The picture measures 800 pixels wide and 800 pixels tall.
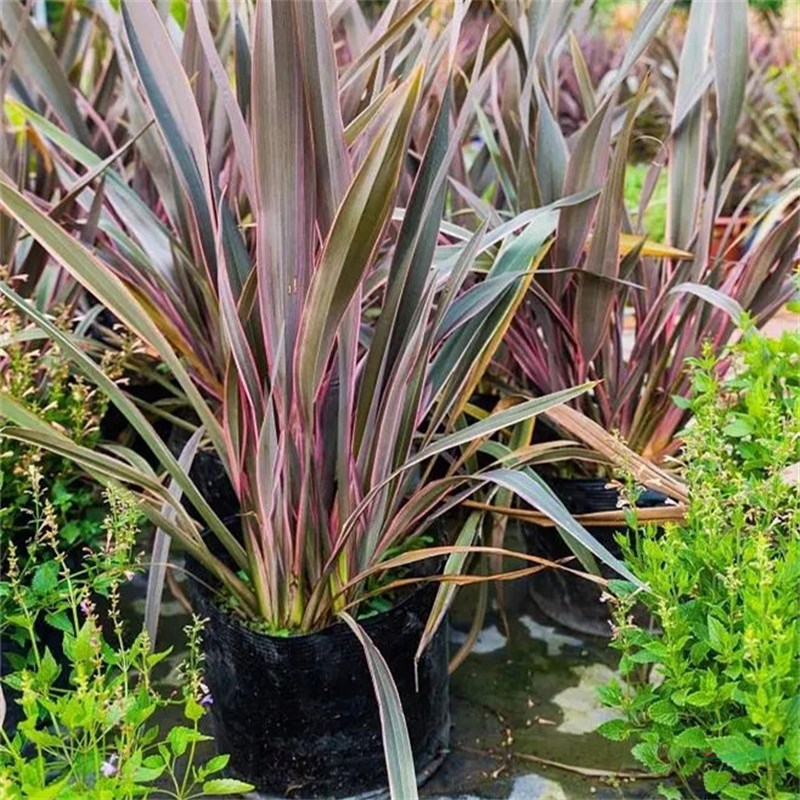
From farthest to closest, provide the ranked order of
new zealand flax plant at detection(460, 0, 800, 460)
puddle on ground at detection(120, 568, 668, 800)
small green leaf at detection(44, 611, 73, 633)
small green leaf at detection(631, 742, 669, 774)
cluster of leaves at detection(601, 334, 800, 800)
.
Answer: new zealand flax plant at detection(460, 0, 800, 460) → puddle on ground at detection(120, 568, 668, 800) → small green leaf at detection(44, 611, 73, 633) → small green leaf at detection(631, 742, 669, 774) → cluster of leaves at detection(601, 334, 800, 800)

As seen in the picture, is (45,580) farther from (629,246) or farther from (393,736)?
(629,246)

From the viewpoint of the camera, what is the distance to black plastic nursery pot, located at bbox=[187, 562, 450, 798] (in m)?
1.00

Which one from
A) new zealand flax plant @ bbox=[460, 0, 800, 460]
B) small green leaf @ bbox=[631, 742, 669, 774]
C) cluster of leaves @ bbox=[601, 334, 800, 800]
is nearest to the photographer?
cluster of leaves @ bbox=[601, 334, 800, 800]

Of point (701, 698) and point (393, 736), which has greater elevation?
point (701, 698)

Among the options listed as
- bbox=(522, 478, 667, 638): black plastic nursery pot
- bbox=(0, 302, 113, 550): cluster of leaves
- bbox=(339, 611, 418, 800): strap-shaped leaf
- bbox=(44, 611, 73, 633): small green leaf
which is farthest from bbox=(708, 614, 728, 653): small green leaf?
bbox=(0, 302, 113, 550): cluster of leaves

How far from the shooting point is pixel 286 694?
3.30 feet

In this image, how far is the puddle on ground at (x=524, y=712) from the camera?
109cm

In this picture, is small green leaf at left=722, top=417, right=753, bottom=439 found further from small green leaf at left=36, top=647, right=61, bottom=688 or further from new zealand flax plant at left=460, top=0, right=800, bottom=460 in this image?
small green leaf at left=36, top=647, right=61, bottom=688

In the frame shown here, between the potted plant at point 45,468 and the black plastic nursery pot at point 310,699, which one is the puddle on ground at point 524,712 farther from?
the potted plant at point 45,468

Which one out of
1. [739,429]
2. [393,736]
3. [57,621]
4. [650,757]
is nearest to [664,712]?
[650,757]

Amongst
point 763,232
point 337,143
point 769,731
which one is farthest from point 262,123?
point 763,232

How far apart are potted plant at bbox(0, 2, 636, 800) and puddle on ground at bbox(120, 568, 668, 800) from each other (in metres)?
0.07

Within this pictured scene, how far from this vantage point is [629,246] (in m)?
1.38

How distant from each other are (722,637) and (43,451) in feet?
2.93
